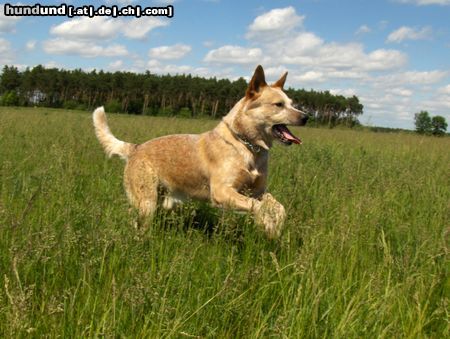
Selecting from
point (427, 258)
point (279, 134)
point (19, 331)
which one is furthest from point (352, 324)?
point (279, 134)

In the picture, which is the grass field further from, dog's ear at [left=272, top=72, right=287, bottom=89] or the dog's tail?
dog's ear at [left=272, top=72, right=287, bottom=89]

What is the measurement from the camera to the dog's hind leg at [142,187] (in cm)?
441

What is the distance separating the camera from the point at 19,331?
5.69ft

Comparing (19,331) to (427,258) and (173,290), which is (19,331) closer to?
(173,290)

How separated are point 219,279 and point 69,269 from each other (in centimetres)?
89

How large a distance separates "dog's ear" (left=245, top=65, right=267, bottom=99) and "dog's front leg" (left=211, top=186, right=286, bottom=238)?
43.0 inches

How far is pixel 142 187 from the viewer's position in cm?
446

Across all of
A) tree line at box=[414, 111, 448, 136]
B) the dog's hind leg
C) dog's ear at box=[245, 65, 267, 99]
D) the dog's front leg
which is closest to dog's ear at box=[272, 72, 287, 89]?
dog's ear at box=[245, 65, 267, 99]

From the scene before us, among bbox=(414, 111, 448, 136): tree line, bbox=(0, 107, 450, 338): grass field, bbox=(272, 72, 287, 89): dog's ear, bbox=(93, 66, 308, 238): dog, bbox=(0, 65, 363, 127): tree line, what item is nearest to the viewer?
bbox=(0, 107, 450, 338): grass field

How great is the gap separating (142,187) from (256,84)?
1.65m

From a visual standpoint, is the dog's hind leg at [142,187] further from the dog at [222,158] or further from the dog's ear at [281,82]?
the dog's ear at [281,82]

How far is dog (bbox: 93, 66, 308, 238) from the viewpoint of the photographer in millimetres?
4340

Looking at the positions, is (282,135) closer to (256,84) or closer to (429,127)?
(256,84)

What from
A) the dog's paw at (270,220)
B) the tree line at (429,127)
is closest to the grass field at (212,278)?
the dog's paw at (270,220)
